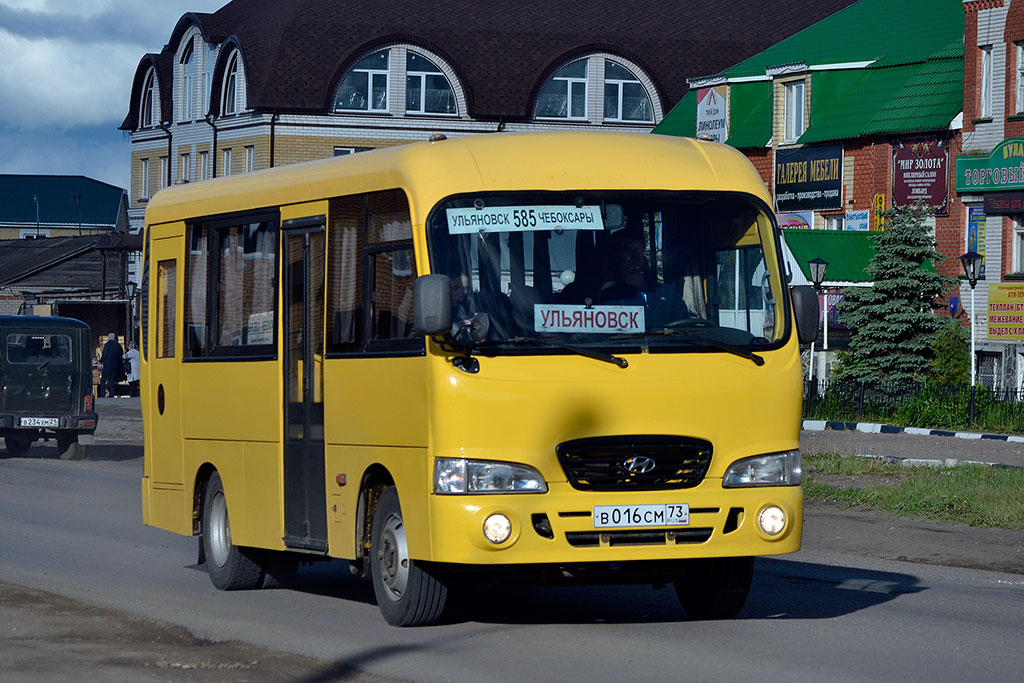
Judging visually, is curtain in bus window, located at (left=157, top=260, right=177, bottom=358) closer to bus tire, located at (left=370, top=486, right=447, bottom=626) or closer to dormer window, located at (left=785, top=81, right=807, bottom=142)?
bus tire, located at (left=370, top=486, right=447, bottom=626)

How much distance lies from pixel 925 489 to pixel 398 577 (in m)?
11.2

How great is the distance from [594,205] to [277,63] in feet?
200

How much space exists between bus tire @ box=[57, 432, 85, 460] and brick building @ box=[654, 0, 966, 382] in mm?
Result: 20318

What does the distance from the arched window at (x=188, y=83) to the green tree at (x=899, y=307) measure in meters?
42.0

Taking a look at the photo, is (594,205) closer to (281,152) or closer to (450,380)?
(450,380)

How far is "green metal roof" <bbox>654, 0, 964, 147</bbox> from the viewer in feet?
154

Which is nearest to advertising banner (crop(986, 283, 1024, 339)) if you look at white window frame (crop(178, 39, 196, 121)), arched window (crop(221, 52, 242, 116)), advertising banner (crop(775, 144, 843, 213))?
advertising banner (crop(775, 144, 843, 213))

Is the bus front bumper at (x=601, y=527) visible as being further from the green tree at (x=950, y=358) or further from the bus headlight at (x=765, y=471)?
the green tree at (x=950, y=358)

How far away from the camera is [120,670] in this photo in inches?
362

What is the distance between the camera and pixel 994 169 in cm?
4228

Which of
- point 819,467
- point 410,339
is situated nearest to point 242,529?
point 410,339

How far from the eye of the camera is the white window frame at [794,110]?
172 feet

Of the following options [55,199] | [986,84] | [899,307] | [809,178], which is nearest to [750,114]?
[809,178]

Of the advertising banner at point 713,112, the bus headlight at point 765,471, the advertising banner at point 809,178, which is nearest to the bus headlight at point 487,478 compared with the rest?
the bus headlight at point 765,471
